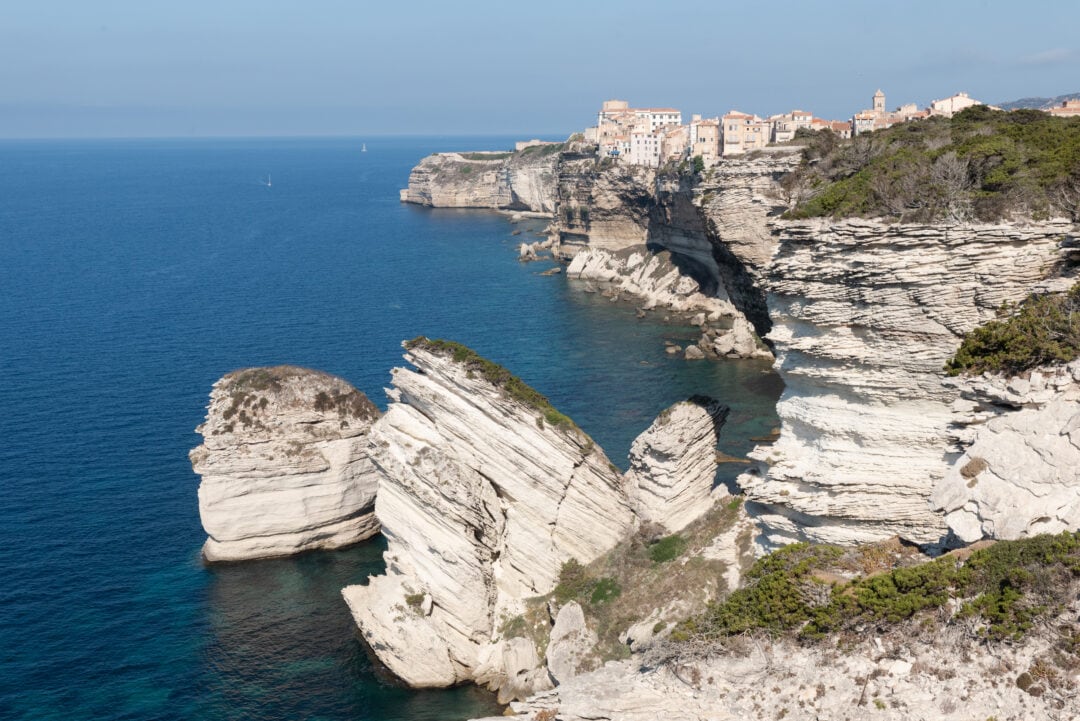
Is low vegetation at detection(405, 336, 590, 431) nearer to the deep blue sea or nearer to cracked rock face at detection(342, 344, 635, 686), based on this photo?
→ cracked rock face at detection(342, 344, 635, 686)

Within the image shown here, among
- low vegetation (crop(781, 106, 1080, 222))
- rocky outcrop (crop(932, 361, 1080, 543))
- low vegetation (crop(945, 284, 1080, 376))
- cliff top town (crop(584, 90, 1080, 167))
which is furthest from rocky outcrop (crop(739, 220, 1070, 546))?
cliff top town (crop(584, 90, 1080, 167))

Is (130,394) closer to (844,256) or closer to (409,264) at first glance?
(844,256)

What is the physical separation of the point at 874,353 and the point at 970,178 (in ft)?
27.4

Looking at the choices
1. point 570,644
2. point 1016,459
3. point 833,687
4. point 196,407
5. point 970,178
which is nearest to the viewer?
point 833,687

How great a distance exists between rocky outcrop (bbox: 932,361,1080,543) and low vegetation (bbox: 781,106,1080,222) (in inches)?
253

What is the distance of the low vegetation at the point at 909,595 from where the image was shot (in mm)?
18312

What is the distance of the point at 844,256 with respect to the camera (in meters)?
27.0

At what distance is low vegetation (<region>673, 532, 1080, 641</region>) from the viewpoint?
18312 mm

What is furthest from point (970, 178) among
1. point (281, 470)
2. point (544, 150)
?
point (544, 150)

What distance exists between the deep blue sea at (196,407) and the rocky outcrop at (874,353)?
50.0 feet

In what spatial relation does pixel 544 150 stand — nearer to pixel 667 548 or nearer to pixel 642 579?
pixel 667 548

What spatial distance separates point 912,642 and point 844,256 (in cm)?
1204

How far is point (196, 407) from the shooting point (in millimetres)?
64250

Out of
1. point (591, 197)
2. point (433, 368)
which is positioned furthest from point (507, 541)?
point (591, 197)
